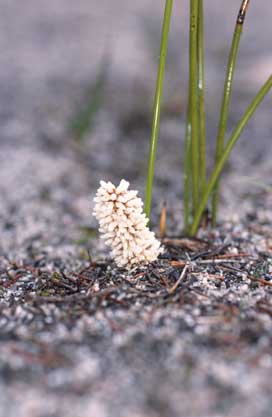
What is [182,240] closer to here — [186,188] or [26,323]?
[186,188]

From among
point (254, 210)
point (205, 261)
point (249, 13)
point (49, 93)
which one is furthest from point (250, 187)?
point (249, 13)

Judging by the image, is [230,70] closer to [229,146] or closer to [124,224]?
[229,146]

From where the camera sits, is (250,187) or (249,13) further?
(249,13)

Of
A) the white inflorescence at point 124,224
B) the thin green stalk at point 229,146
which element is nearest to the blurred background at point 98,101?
the thin green stalk at point 229,146

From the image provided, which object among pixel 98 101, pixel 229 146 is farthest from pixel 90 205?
pixel 229 146

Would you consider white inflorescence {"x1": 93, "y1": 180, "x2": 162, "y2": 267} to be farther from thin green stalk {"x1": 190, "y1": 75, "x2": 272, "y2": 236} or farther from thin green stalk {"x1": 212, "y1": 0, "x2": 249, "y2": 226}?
thin green stalk {"x1": 212, "y1": 0, "x2": 249, "y2": 226}

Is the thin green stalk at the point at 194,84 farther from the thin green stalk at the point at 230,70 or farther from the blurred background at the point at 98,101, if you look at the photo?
the blurred background at the point at 98,101
